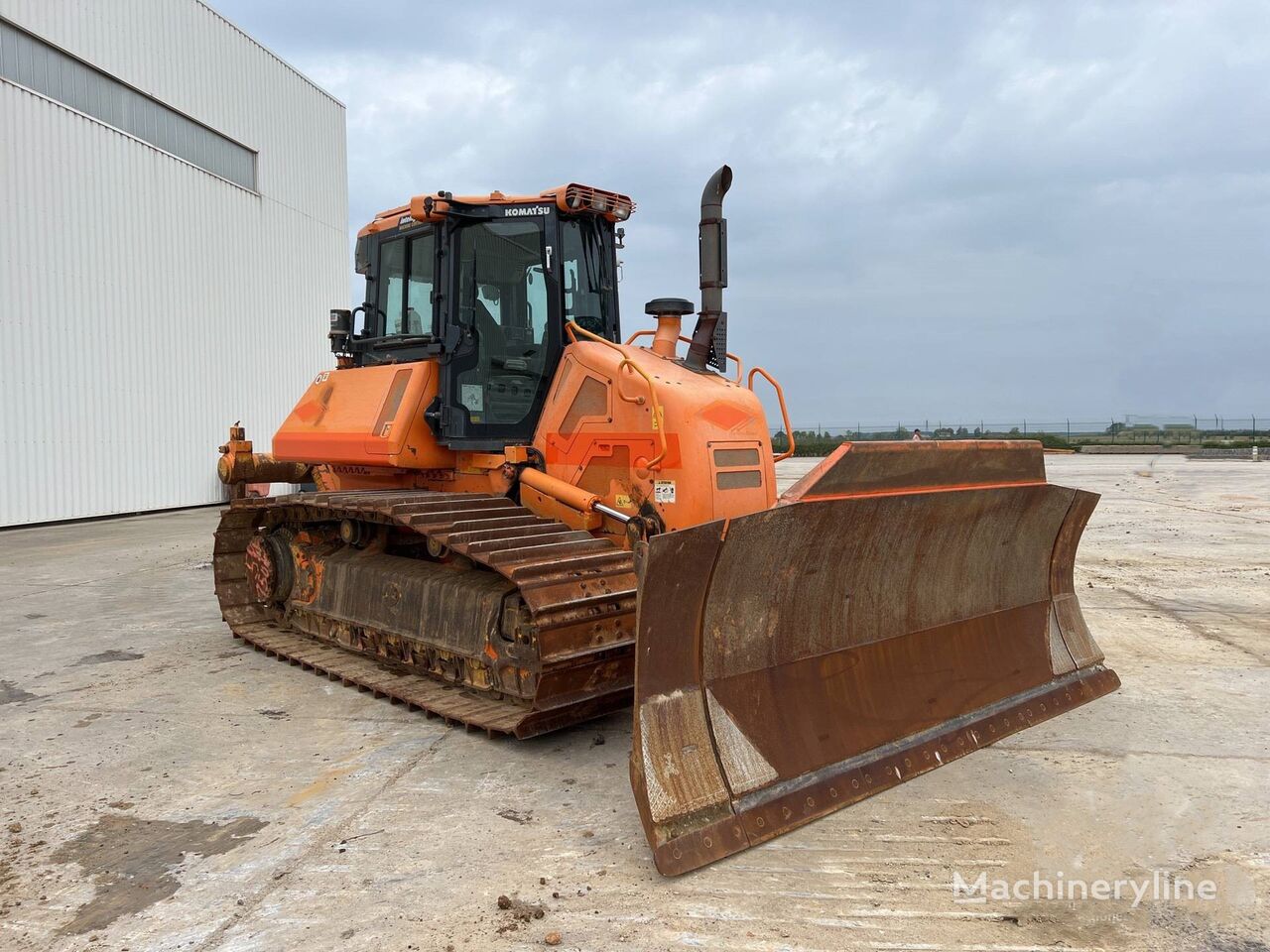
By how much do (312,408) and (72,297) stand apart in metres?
11.4

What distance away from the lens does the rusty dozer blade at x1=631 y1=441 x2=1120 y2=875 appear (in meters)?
3.54

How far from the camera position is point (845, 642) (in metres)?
4.26

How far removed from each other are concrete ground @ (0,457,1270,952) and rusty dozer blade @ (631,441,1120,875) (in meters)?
0.16

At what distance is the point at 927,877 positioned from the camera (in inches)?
128

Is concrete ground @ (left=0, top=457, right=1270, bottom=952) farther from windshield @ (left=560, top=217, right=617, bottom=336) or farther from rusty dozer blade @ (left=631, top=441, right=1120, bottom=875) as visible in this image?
windshield @ (left=560, top=217, right=617, bottom=336)

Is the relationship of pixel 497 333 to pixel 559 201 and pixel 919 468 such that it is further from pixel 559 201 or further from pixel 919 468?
pixel 919 468

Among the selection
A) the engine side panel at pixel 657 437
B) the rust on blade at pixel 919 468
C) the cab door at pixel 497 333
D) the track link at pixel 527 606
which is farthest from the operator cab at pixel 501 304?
the rust on blade at pixel 919 468

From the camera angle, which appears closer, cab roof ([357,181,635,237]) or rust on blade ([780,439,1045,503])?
rust on blade ([780,439,1045,503])

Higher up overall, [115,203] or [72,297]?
[115,203]

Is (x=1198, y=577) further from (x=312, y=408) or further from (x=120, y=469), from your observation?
(x=120, y=469)

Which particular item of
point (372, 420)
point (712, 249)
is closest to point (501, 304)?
point (372, 420)

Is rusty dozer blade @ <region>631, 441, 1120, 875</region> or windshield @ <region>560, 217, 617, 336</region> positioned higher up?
windshield @ <region>560, 217, 617, 336</region>

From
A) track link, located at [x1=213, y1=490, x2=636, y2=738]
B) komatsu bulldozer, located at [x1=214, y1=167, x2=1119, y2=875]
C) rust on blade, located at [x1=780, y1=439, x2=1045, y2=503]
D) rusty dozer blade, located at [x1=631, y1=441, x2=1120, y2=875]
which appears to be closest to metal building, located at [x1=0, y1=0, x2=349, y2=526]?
komatsu bulldozer, located at [x1=214, y1=167, x2=1119, y2=875]

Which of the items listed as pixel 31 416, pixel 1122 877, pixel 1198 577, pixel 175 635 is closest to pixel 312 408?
pixel 175 635
